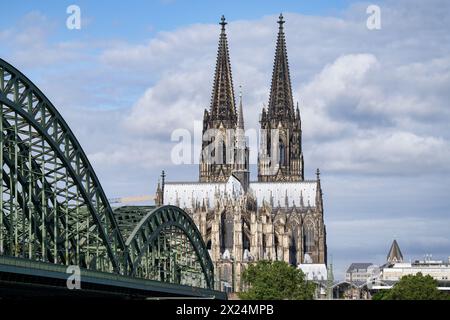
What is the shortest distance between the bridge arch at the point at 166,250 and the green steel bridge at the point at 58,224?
0.52 ft

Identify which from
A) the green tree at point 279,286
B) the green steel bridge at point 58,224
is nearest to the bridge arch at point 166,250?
the green steel bridge at point 58,224

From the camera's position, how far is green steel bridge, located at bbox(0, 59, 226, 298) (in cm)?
8369

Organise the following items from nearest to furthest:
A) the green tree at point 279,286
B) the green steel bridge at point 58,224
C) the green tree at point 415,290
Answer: the green steel bridge at point 58,224 → the green tree at point 279,286 → the green tree at point 415,290

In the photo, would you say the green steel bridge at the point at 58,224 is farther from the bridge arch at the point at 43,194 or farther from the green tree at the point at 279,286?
the green tree at the point at 279,286

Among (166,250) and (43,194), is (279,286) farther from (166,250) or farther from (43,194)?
(43,194)

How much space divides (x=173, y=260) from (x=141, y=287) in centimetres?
3196

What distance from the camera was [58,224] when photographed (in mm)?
100562

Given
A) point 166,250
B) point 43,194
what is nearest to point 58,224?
point 43,194

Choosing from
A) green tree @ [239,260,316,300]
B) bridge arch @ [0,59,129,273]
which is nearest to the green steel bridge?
bridge arch @ [0,59,129,273]

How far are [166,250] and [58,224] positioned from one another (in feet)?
133

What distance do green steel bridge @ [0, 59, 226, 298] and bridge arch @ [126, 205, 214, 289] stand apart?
0.16 meters

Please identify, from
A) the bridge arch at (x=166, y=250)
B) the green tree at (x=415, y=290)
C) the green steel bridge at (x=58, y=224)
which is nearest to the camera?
the green steel bridge at (x=58, y=224)

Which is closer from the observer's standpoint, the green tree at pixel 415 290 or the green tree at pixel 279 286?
the green tree at pixel 279 286

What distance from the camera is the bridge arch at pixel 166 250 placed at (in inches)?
4911
